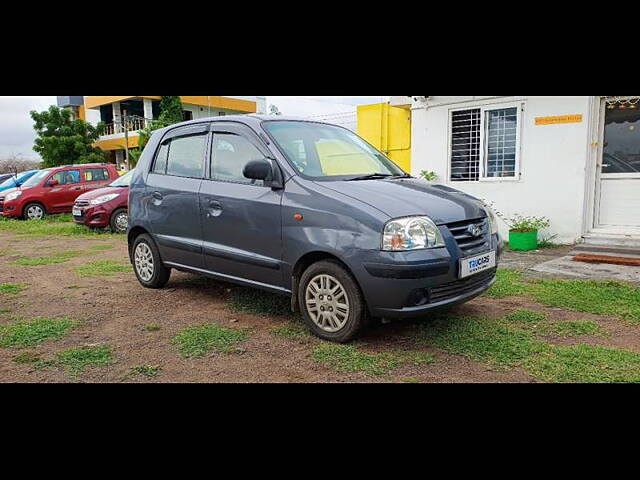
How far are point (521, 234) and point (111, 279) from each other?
6.49 meters

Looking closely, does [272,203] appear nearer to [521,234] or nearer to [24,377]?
[24,377]

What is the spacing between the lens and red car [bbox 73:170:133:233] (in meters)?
11.5

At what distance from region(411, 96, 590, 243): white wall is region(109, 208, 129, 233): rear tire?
25.7 feet

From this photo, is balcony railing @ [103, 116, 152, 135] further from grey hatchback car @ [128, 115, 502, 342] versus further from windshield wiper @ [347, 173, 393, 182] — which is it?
windshield wiper @ [347, 173, 393, 182]

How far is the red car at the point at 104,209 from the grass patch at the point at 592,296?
9.26m

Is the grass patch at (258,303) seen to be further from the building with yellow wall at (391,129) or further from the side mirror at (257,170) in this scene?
the building with yellow wall at (391,129)

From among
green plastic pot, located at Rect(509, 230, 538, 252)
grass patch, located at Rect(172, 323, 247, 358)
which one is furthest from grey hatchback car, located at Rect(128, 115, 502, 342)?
green plastic pot, located at Rect(509, 230, 538, 252)

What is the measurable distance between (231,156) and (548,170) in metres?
6.04

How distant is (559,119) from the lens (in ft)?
27.1

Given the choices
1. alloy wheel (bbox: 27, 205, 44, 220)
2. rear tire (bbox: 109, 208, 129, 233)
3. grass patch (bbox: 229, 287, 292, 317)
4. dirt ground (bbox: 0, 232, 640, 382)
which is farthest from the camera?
alloy wheel (bbox: 27, 205, 44, 220)

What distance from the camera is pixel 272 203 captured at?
14.3ft

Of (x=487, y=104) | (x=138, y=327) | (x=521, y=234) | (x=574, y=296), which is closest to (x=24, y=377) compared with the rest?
(x=138, y=327)

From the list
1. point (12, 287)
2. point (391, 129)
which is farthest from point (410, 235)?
point (391, 129)

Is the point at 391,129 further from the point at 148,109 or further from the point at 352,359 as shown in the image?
the point at 148,109
